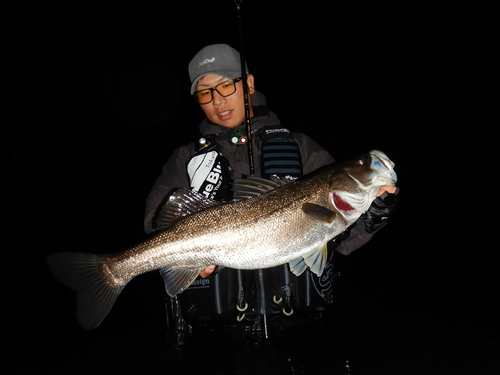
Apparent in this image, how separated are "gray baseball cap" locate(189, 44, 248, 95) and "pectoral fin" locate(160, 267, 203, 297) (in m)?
1.53

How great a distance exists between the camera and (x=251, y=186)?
203 cm

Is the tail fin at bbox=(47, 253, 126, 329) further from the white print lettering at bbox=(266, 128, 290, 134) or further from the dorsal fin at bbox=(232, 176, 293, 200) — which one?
the white print lettering at bbox=(266, 128, 290, 134)

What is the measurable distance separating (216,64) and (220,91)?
9.9 inches

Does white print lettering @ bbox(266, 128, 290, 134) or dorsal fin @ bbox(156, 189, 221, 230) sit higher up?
white print lettering @ bbox(266, 128, 290, 134)

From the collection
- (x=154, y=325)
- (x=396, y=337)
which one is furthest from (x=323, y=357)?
(x=154, y=325)

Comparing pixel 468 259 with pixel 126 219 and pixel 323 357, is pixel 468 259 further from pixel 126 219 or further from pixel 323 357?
pixel 126 219

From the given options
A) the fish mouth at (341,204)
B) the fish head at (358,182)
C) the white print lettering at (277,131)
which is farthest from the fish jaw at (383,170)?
the white print lettering at (277,131)

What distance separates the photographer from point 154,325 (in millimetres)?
3934

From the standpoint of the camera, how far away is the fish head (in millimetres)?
1882

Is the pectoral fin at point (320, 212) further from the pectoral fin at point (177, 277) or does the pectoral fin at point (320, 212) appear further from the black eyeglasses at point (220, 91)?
the black eyeglasses at point (220, 91)

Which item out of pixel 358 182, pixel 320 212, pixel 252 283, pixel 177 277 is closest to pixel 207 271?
pixel 177 277

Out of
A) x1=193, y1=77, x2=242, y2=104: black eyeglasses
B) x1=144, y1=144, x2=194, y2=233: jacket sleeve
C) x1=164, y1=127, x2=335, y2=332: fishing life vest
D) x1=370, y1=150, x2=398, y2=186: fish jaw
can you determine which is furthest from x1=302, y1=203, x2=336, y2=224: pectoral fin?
x1=193, y1=77, x2=242, y2=104: black eyeglasses

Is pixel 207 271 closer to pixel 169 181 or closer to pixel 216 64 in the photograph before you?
pixel 169 181

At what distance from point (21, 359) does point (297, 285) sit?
3098mm
